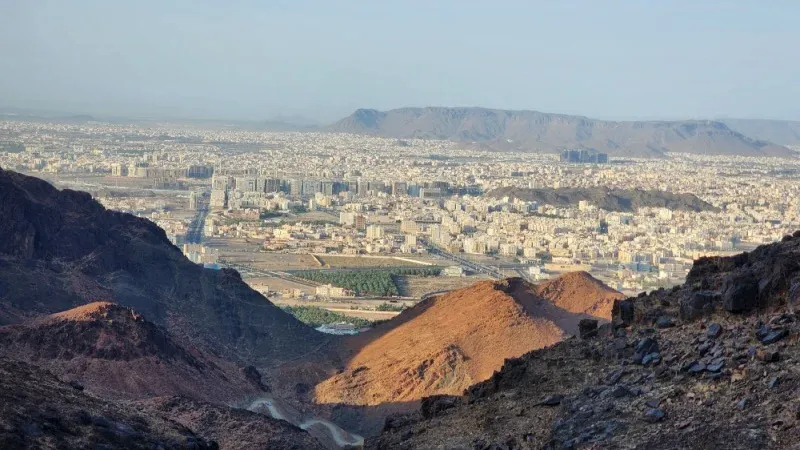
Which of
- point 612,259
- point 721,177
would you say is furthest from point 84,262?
point 721,177

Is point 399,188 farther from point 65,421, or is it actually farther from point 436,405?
point 65,421

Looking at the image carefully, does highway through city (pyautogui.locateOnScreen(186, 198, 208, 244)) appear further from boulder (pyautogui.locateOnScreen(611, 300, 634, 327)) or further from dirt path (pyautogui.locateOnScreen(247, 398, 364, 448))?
boulder (pyautogui.locateOnScreen(611, 300, 634, 327))

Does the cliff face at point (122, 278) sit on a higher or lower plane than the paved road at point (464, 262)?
higher

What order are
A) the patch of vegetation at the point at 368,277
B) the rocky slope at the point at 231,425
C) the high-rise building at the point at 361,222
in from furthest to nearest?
the high-rise building at the point at 361,222 < the patch of vegetation at the point at 368,277 < the rocky slope at the point at 231,425

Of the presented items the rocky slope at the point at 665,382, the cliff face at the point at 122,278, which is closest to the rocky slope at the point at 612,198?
the cliff face at the point at 122,278

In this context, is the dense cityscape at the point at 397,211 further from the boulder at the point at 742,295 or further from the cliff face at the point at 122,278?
the boulder at the point at 742,295

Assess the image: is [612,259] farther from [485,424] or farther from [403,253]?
[485,424]

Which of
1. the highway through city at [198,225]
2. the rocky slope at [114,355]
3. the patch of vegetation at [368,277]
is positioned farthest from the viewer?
the highway through city at [198,225]
